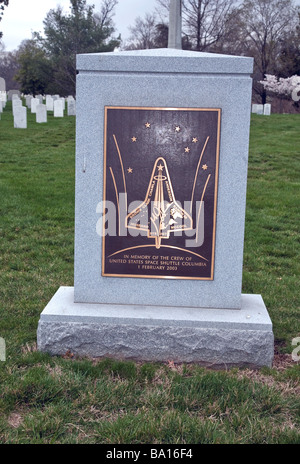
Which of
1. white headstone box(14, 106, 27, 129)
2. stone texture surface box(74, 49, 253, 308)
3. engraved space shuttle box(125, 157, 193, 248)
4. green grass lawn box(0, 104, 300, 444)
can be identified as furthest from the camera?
white headstone box(14, 106, 27, 129)

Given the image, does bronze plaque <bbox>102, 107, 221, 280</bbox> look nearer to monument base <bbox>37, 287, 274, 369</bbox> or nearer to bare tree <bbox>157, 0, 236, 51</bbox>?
monument base <bbox>37, 287, 274, 369</bbox>

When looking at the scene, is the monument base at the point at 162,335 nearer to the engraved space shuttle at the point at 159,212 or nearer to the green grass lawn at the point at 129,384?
the green grass lawn at the point at 129,384

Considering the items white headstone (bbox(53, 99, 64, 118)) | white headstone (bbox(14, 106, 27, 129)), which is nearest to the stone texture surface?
white headstone (bbox(14, 106, 27, 129))

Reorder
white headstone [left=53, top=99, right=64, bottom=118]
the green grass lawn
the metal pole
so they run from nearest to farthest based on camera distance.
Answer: the green grass lawn, the metal pole, white headstone [left=53, top=99, right=64, bottom=118]

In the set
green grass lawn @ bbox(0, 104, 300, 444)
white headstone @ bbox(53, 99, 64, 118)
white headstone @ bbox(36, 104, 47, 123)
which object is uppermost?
white headstone @ bbox(53, 99, 64, 118)

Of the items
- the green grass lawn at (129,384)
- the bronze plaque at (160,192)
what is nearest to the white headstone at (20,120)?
the green grass lawn at (129,384)

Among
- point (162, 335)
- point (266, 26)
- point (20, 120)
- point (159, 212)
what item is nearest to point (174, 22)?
point (159, 212)

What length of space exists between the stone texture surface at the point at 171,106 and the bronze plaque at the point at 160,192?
55mm

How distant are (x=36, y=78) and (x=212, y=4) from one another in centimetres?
1437

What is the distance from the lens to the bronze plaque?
3717mm

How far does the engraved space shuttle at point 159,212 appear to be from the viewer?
3783 mm

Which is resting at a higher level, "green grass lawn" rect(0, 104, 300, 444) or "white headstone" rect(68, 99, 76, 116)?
"white headstone" rect(68, 99, 76, 116)
